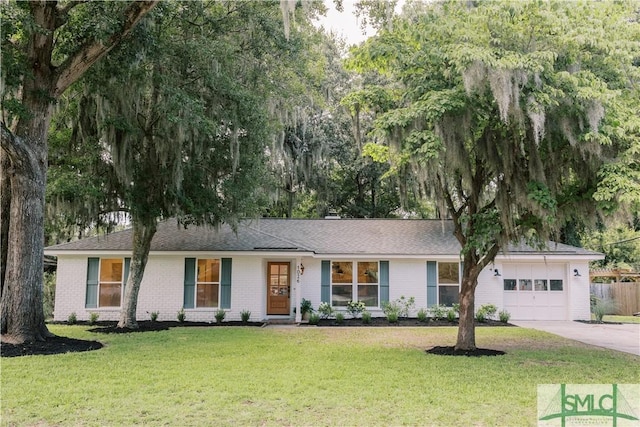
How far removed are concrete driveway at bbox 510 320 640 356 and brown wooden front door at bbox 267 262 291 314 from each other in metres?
7.23

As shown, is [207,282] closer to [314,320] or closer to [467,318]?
[314,320]

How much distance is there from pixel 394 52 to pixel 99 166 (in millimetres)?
7587

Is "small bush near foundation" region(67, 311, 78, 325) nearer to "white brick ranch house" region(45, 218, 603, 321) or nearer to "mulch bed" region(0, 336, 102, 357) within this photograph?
"white brick ranch house" region(45, 218, 603, 321)

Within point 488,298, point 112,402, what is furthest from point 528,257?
point 112,402

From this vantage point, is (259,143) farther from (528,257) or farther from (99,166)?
(528,257)

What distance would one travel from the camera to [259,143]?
478 inches

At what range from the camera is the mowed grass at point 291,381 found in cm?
520

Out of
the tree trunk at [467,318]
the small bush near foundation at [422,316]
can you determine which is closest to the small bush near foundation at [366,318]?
the small bush near foundation at [422,316]

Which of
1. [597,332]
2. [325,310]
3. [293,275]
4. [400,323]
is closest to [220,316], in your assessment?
[293,275]

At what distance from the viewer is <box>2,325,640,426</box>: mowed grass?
17.1ft

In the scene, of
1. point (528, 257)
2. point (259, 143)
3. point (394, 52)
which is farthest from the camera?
point (528, 257)

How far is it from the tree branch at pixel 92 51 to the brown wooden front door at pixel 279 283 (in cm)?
896

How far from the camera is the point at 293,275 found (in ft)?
54.5

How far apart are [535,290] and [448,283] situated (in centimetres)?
303
